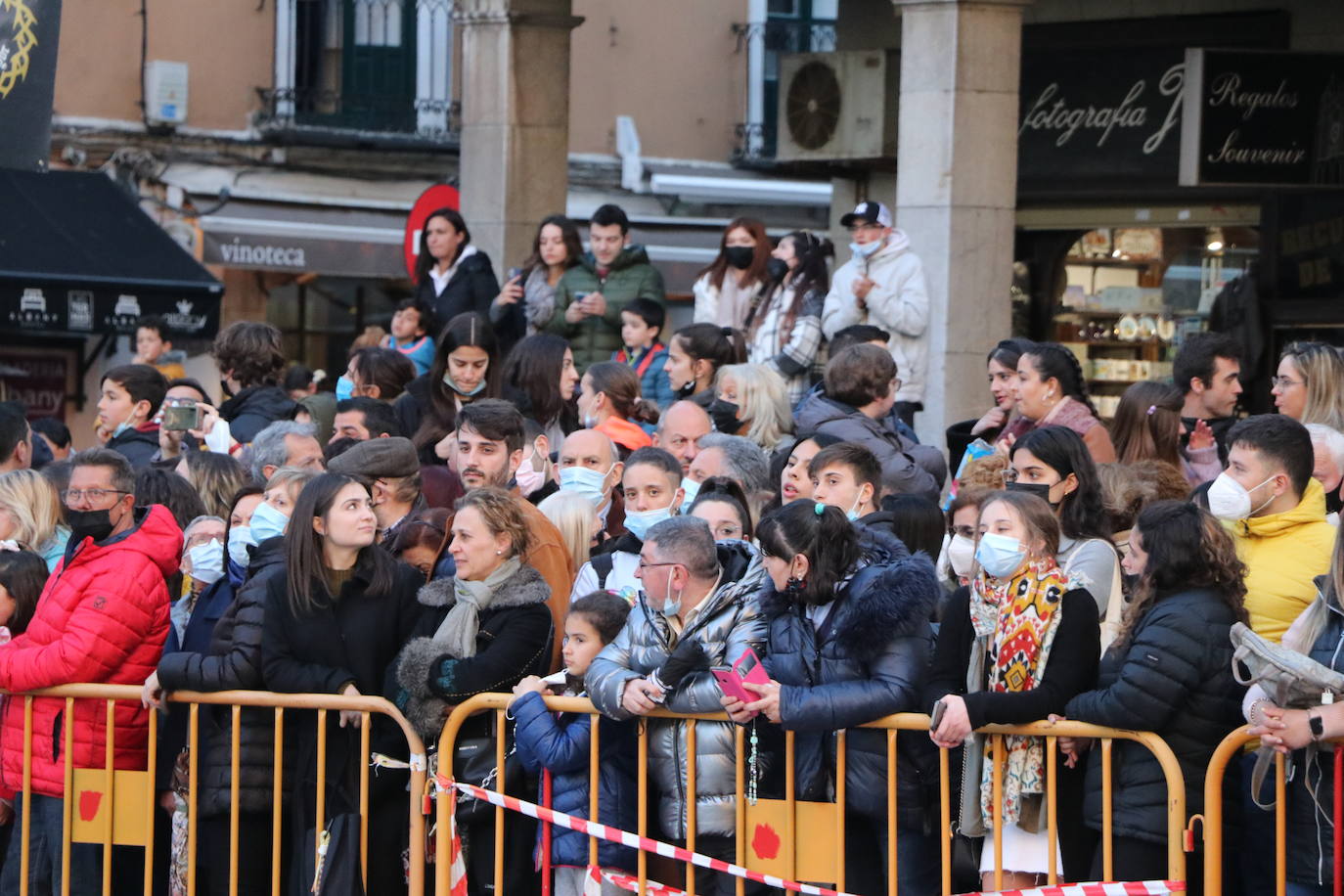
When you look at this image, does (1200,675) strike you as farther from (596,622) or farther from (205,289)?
(205,289)

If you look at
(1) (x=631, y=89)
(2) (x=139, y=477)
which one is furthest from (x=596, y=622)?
(1) (x=631, y=89)

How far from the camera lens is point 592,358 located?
11.9 metres

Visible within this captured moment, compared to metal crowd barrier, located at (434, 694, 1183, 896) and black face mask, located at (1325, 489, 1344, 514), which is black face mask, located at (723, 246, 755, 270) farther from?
metal crowd barrier, located at (434, 694, 1183, 896)

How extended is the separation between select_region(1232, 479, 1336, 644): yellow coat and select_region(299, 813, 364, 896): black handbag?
2949mm

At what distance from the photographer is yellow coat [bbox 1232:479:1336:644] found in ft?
21.9

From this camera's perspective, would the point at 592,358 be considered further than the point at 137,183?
No

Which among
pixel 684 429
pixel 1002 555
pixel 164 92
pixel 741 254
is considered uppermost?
pixel 164 92

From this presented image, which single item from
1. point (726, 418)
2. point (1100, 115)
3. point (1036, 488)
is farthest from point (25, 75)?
point (1100, 115)

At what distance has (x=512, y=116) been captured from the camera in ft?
46.7

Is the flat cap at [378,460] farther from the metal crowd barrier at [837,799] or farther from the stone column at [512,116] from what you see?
the stone column at [512,116]

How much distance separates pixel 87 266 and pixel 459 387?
8.54 m

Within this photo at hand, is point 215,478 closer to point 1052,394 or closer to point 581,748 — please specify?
point 581,748

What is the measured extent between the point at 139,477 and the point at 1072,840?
157 inches

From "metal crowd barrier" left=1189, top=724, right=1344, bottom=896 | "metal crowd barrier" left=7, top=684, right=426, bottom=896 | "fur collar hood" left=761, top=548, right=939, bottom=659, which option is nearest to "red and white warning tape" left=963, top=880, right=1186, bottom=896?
"metal crowd barrier" left=1189, top=724, right=1344, bottom=896
